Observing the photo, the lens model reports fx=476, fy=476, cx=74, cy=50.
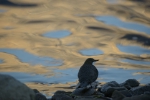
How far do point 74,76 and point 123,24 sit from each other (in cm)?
563

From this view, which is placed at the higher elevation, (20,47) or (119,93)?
(119,93)

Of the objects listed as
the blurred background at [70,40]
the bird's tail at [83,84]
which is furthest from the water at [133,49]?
the bird's tail at [83,84]

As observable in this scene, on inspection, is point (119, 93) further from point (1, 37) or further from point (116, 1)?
point (116, 1)

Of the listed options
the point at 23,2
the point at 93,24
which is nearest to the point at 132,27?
the point at 93,24

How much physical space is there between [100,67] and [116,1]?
778 cm

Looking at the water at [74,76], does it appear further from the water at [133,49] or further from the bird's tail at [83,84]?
the bird's tail at [83,84]

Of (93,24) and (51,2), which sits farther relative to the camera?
(51,2)

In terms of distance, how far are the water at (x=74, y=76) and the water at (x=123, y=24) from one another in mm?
4061

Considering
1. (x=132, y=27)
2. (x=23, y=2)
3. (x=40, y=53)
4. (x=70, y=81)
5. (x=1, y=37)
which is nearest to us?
(x=70, y=81)

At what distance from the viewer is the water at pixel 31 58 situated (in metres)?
14.3

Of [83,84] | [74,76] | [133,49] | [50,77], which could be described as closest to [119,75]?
[74,76]

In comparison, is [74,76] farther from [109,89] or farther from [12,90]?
[12,90]

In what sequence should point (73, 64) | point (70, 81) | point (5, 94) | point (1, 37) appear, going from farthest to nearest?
1. point (1, 37)
2. point (73, 64)
3. point (70, 81)
4. point (5, 94)

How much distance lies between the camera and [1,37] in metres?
16.2
